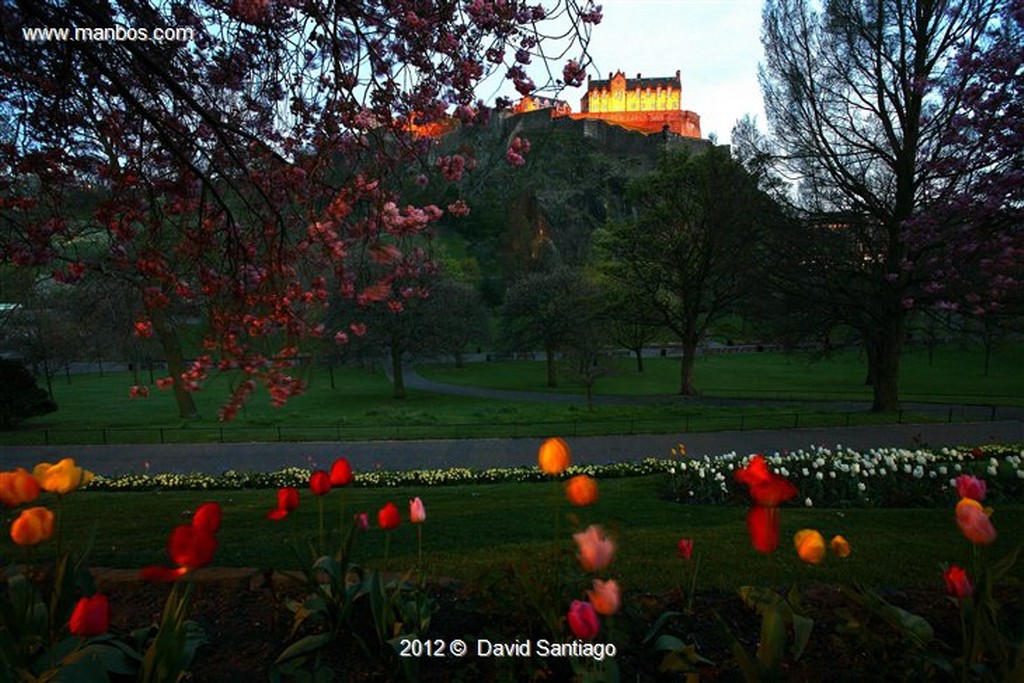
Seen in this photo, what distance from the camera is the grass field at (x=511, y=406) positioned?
17719 millimetres

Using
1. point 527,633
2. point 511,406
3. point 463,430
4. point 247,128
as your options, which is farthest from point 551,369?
point 527,633

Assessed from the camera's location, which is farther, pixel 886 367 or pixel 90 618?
pixel 886 367

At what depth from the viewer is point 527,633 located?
2414mm

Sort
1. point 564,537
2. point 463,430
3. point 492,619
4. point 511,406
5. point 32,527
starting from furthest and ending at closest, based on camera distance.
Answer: point 511,406 → point 463,430 → point 564,537 → point 492,619 → point 32,527

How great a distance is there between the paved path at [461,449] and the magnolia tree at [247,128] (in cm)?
805

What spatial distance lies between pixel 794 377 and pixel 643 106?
89020 millimetres

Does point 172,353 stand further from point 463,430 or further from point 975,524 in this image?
point 975,524

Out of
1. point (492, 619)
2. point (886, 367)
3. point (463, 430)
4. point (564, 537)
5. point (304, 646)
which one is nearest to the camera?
point (304, 646)

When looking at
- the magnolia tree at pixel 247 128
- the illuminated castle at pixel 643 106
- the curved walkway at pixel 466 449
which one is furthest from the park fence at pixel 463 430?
the illuminated castle at pixel 643 106

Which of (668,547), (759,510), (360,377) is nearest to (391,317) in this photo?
(360,377)

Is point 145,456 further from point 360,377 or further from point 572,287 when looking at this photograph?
point 360,377

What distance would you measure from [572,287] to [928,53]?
822 inches

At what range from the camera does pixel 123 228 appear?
5336 millimetres

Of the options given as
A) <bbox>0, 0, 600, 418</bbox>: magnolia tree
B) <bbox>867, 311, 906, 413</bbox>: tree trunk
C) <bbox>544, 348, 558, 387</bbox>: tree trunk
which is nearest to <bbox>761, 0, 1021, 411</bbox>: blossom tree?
<bbox>867, 311, 906, 413</bbox>: tree trunk
